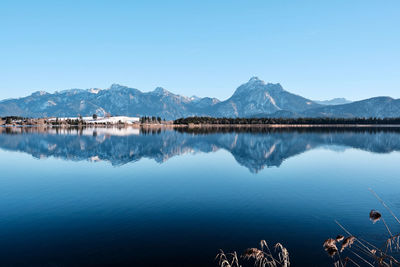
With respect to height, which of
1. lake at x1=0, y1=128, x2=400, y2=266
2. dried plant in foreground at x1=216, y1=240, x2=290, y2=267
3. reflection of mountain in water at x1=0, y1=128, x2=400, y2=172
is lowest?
reflection of mountain in water at x1=0, y1=128, x2=400, y2=172

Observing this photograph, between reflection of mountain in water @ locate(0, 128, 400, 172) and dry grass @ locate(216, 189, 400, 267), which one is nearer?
dry grass @ locate(216, 189, 400, 267)

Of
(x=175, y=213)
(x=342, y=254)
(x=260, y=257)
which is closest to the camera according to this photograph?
(x=260, y=257)

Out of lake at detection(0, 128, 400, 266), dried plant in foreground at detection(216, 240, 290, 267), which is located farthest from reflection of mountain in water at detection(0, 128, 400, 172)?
dried plant in foreground at detection(216, 240, 290, 267)

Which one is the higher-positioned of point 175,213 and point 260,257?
point 260,257

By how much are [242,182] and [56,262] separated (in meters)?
30.6

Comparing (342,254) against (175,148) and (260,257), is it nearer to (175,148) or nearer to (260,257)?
(260,257)

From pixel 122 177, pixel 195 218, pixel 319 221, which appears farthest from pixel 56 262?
pixel 122 177

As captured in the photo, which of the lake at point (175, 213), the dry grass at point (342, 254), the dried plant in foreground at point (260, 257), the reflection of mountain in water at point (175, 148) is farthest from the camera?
the reflection of mountain in water at point (175, 148)

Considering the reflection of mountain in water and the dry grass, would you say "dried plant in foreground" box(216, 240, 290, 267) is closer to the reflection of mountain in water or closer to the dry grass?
the dry grass

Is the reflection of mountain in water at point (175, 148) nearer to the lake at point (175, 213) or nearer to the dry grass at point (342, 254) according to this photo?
the lake at point (175, 213)

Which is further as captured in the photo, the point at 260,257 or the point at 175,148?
the point at 175,148

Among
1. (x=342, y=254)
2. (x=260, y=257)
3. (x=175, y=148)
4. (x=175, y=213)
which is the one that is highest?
(x=260, y=257)

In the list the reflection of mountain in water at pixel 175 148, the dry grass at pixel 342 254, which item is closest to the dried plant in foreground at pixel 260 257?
the dry grass at pixel 342 254

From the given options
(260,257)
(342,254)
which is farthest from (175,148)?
(260,257)
